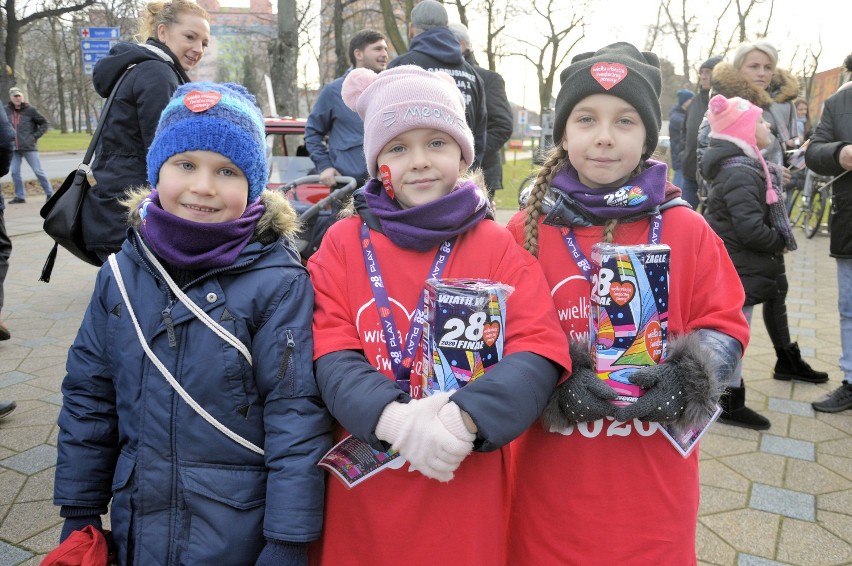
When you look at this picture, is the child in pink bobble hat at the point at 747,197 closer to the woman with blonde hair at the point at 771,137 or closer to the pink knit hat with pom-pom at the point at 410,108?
the woman with blonde hair at the point at 771,137

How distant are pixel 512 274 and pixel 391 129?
49cm

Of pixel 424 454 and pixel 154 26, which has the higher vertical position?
pixel 154 26

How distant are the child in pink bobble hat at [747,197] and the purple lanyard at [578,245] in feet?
6.67

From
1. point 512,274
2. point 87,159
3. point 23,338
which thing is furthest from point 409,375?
point 23,338

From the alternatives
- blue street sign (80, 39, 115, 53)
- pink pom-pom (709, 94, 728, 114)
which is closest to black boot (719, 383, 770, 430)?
pink pom-pom (709, 94, 728, 114)

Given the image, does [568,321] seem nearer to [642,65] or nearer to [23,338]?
[642,65]

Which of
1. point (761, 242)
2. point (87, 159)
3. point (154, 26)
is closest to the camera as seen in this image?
point (87, 159)

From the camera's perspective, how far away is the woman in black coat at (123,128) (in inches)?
119

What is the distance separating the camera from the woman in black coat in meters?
3.01

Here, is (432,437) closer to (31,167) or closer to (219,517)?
(219,517)

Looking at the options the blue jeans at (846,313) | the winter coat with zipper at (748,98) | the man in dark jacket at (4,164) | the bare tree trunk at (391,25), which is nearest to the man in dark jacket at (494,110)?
the winter coat with zipper at (748,98)

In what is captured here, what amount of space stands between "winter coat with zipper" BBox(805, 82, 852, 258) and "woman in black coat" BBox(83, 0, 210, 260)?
12.0 feet

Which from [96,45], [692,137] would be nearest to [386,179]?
[692,137]

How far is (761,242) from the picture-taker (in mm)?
3557
